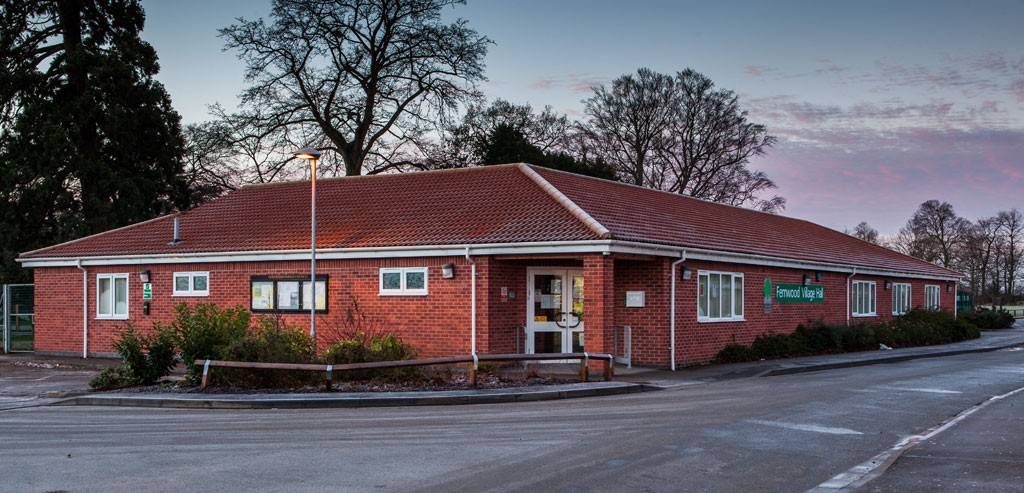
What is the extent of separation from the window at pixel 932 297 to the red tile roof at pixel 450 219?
8.19 meters

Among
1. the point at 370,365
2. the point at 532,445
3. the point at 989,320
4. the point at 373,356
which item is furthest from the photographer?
the point at 989,320

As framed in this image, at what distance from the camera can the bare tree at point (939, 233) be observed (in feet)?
261

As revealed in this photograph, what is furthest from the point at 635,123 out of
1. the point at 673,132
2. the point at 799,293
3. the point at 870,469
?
the point at 870,469

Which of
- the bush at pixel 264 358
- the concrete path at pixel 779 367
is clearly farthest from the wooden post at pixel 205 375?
the concrete path at pixel 779 367

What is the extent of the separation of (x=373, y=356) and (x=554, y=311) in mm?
5051

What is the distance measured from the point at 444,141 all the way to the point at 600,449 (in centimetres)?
3599

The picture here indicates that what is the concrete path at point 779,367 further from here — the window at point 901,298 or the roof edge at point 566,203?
the window at point 901,298

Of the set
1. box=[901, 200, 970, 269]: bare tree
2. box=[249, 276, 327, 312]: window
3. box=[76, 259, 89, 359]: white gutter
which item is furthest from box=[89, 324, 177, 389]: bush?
box=[901, 200, 970, 269]: bare tree

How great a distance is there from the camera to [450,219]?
76.2ft

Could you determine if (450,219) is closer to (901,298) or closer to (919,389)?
(919,389)

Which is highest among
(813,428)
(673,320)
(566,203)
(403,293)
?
(566,203)

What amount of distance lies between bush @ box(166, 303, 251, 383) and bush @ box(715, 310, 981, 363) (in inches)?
443

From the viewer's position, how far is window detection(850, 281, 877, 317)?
3142 centimetres

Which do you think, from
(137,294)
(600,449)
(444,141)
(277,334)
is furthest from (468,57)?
(600,449)
